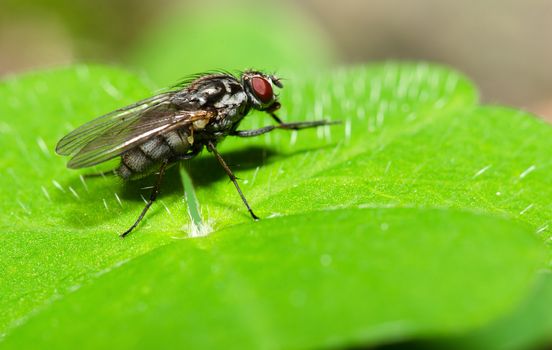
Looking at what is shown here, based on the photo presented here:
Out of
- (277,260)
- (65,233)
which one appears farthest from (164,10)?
(277,260)

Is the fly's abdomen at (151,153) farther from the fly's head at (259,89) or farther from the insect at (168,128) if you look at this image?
the fly's head at (259,89)

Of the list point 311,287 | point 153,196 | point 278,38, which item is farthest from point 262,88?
point 278,38

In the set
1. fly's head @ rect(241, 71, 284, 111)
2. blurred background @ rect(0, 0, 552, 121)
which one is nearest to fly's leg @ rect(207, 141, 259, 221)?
A: fly's head @ rect(241, 71, 284, 111)

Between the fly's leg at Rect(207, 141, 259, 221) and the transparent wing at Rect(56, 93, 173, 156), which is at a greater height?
the transparent wing at Rect(56, 93, 173, 156)

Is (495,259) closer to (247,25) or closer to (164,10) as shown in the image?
(247,25)

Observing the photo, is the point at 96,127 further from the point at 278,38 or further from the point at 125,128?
the point at 278,38

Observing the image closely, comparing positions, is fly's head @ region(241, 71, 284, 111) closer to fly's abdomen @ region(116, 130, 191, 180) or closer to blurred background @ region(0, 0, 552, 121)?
fly's abdomen @ region(116, 130, 191, 180)
